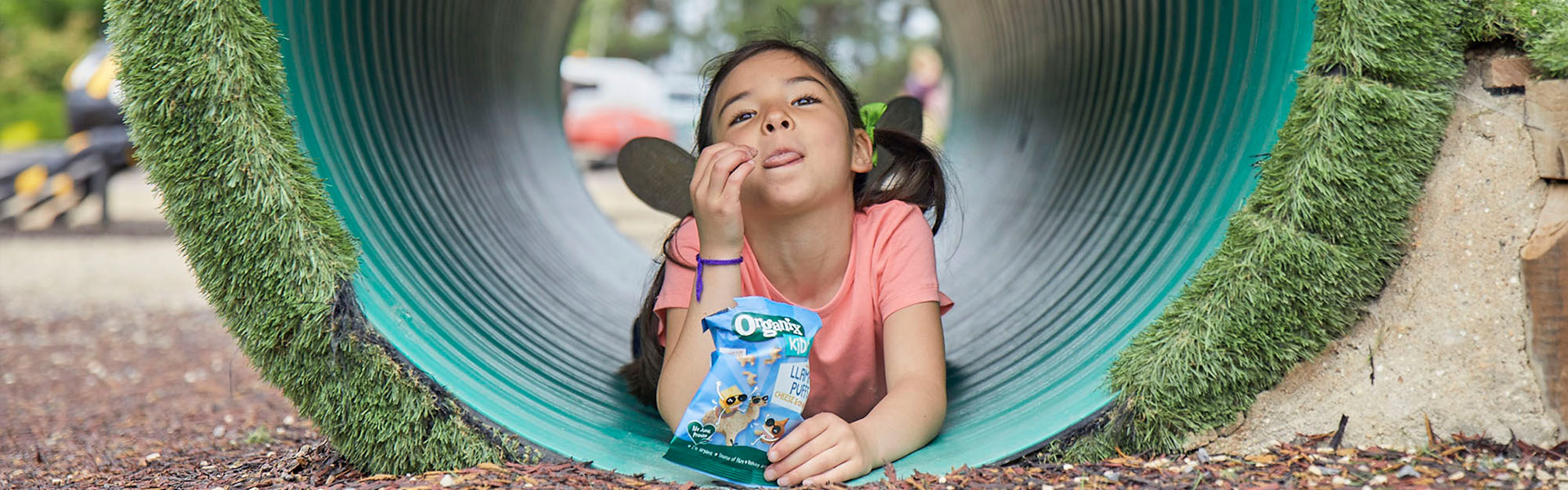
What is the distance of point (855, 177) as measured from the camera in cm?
313

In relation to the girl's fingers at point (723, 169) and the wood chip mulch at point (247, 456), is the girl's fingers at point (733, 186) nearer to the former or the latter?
the girl's fingers at point (723, 169)

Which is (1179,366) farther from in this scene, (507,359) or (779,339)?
(507,359)

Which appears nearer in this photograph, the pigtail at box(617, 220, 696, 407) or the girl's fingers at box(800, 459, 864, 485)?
the girl's fingers at box(800, 459, 864, 485)

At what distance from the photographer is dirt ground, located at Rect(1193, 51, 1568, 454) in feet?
7.16

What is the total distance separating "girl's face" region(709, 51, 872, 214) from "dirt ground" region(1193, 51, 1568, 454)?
95 centimetres

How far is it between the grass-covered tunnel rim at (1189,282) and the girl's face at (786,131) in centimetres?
75

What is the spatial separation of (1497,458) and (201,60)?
2305mm

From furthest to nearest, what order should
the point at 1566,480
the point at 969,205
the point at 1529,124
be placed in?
the point at 969,205, the point at 1529,124, the point at 1566,480

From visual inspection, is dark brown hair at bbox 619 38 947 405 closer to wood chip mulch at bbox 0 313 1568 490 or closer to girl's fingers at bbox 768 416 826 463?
girl's fingers at bbox 768 416 826 463

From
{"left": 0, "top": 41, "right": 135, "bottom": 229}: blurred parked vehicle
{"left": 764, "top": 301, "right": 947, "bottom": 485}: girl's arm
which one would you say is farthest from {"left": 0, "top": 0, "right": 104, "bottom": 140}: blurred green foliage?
{"left": 764, "top": 301, "right": 947, "bottom": 485}: girl's arm

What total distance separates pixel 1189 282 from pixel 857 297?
732 mm

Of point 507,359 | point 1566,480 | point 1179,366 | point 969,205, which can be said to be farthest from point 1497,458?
point 969,205

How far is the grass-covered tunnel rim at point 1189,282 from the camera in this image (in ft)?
7.02

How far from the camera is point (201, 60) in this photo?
7.02ft
